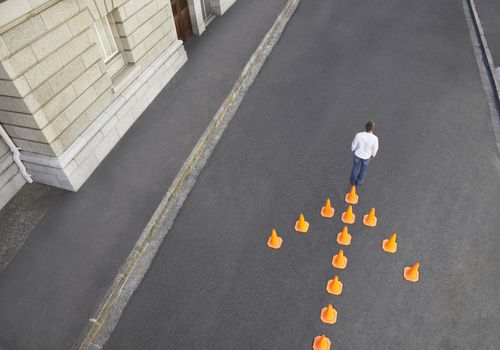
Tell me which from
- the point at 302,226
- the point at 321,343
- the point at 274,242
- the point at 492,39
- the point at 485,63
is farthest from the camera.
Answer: the point at 492,39

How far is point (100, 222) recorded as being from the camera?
8602 mm

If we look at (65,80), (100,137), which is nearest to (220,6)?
(100,137)

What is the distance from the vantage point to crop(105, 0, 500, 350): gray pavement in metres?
6.77

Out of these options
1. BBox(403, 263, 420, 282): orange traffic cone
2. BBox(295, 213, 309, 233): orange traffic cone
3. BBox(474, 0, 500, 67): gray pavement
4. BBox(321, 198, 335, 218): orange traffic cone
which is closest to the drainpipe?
BBox(295, 213, 309, 233): orange traffic cone

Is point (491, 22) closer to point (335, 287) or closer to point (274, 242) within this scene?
point (274, 242)

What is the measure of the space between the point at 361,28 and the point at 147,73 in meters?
8.66

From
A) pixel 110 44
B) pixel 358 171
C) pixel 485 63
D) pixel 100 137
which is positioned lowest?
pixel 485 63

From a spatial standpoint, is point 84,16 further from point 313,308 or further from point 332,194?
point 313,308

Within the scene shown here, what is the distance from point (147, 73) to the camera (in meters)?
11.5

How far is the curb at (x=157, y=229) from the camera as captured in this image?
6898mm

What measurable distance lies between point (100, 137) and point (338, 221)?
20.7 ft

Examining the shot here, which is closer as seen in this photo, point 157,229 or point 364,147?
point 364,147

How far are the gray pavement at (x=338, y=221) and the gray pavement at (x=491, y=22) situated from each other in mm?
1223

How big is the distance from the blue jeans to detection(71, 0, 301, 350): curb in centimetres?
377
